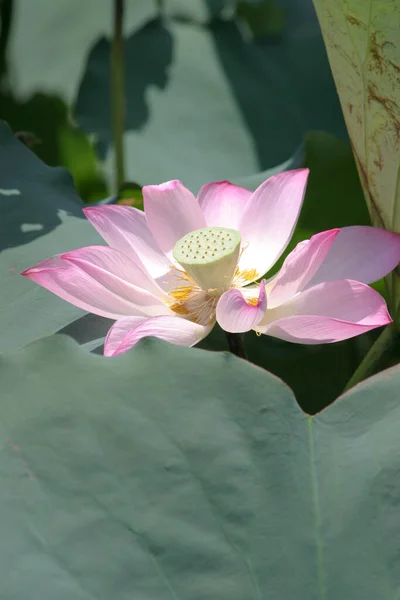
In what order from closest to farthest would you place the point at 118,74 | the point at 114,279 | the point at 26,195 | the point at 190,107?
the point at 114,279 < the point at 26,195 < the point at 118,74 < the point at 190,107

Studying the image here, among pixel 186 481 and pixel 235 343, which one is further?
pixel 235 343

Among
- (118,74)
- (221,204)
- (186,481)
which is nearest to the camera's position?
(186,481)

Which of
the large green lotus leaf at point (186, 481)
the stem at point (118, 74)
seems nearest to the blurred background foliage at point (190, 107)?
the stem at point (118, 74)

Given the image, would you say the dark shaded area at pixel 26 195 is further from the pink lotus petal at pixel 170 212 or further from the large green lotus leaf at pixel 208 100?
the large green lotus leaf at pixel 208 100

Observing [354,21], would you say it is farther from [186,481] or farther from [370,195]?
[186,481]

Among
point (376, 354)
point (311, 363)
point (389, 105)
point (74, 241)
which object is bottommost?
point (311, 363)

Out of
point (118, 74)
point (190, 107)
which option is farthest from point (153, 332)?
point (190, 107)
